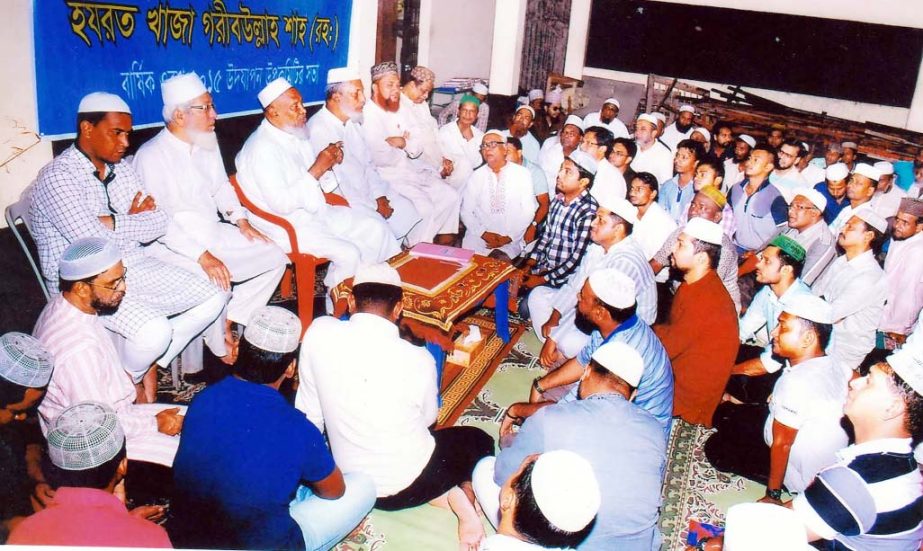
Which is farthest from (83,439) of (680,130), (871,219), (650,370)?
(680,130)

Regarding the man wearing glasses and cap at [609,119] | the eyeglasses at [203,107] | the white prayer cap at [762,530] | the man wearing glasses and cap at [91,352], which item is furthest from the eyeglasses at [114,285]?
the man wearing glasses and cap at [609,119]

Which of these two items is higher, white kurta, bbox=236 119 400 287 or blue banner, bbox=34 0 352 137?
blue banner, bbox=34 0 352 137

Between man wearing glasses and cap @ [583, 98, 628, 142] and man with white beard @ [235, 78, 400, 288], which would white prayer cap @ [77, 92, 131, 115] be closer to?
man with white beard @ [235, 78, 400, 288]

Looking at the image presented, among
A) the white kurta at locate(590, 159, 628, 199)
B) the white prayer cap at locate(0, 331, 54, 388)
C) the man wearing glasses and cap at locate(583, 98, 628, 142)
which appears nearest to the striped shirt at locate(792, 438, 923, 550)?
the white prayer cap at locate(0, 331, 54, 388)

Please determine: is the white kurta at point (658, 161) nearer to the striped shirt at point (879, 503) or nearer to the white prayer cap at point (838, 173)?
the white prayer cap at point (838, 173)

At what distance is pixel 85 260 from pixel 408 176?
3393 millimetres

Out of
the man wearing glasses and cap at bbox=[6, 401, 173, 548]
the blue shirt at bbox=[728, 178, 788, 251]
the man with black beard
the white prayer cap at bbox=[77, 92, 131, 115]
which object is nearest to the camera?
the man wearing glasses and cap at bbox=[6, 401, 173, 548]

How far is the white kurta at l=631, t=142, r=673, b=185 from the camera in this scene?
6.54 meters

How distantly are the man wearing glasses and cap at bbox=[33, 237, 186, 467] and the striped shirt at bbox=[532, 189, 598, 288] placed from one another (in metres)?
2.58

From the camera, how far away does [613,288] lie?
8.62 ft

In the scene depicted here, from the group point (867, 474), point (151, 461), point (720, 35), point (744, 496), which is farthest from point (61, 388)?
point (720, 35)

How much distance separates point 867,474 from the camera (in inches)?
70.4

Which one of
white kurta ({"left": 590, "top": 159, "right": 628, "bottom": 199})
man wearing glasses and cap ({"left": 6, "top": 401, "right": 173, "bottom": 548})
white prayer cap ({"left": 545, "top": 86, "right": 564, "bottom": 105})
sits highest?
white prayer cap ({"left": 545, "top": 86, "right": 564, "bottom": 105})

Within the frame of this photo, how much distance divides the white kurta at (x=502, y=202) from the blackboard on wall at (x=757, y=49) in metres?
3.69
